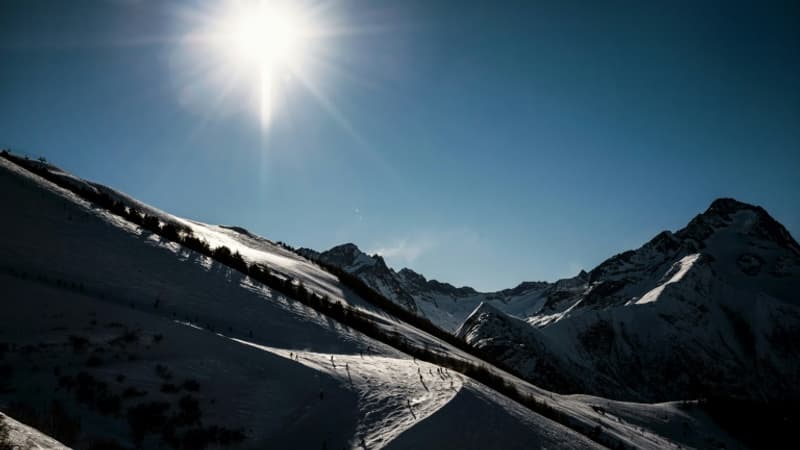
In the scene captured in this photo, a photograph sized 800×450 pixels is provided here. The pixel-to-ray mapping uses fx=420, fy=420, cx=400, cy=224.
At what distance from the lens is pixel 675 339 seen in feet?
286

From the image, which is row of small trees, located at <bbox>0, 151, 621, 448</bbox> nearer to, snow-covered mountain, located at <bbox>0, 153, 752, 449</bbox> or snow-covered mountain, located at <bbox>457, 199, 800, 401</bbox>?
snow-covered mountain, located at <bbox>0, 153, 752, 449</bbox>

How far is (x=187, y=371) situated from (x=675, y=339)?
338 feet

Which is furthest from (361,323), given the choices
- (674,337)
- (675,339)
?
(674,337)

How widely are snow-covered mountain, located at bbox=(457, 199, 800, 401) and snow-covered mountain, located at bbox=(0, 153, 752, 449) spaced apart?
1901 inches

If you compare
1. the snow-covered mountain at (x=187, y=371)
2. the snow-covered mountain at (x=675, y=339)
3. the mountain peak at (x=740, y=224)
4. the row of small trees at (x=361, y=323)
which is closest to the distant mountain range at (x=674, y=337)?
the snow-covered mountain at (x=675, y=339)

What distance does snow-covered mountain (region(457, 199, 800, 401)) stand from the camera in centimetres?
6125

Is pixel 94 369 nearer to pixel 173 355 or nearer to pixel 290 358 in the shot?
pixel 173 355

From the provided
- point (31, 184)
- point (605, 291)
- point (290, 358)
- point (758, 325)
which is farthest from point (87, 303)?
point (605, 291)

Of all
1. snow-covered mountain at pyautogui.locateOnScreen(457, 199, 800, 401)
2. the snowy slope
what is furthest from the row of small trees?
snow-covered mountain at pyautogui.locateOnScreen(457, 199, 800, 401)

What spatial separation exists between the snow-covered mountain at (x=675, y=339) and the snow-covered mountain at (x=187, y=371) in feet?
158

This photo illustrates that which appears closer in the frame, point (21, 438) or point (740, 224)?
point (21, 438)

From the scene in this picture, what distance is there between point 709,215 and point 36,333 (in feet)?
676

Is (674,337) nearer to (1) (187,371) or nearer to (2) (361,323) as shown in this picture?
(2) (361,323)

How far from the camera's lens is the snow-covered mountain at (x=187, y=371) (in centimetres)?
571
